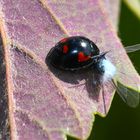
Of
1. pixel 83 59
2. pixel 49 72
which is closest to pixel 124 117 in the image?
pixel 83 59

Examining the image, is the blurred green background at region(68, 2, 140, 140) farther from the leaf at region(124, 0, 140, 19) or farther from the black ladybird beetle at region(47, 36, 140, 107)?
the black ladybird beetle at region(47, 36, 140, 107)

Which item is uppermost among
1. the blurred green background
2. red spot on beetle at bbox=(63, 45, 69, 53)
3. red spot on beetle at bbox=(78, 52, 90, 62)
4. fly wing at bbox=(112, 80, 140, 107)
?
red spot on beetle at bbox=(63, 45, 69, 53)

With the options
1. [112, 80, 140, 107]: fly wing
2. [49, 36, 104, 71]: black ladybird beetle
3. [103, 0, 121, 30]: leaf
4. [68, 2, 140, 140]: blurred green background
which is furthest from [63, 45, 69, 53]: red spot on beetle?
[68, 2, 140, 140]: blurred green background

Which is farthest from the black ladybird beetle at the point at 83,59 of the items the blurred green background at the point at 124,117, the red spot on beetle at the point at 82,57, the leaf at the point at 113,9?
the blurred green background at the point at 124,117

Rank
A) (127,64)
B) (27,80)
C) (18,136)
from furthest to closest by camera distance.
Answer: (127,64) < (27,80) < (18,136)

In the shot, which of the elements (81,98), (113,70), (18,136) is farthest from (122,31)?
(18,136)

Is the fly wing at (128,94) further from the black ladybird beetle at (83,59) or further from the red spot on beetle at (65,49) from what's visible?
the red spot on beetle at (65,49)

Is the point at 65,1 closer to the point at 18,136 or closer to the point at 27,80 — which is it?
the point at 27,80
